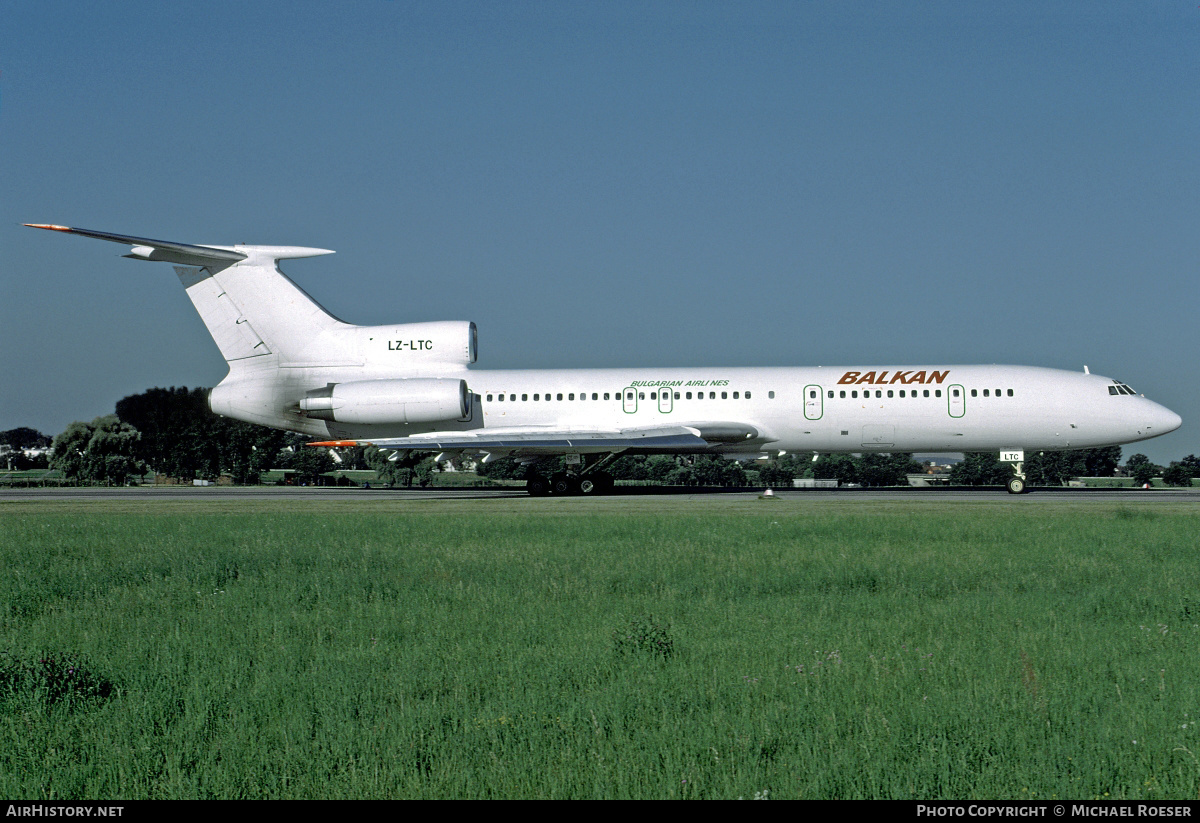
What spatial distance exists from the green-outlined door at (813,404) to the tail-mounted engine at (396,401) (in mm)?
10862

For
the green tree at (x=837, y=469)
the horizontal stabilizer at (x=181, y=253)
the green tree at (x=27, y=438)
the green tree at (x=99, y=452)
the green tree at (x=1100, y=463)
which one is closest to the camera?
the horizontal stabilizer at (x=181, y=253)

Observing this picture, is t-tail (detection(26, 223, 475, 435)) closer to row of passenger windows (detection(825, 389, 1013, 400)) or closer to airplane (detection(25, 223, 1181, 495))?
airplane (detection(25, 223, 1181, 495))

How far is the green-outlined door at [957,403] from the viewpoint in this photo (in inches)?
1208

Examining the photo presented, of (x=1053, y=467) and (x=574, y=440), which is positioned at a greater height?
(x=574, y=440)

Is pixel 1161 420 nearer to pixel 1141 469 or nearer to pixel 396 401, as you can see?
pixel 396 401

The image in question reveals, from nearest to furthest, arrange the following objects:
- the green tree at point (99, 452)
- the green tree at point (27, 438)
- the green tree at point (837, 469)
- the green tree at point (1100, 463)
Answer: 1. the green tree at point (837, 469)
2. the green tree at point (99, 452)
3. the green tree at point (1100, 463)
4. the green tree at point (27, 438)

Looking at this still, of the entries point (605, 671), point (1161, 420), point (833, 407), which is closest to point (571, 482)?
point (833, 407)

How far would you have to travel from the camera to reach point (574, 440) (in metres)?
30.1

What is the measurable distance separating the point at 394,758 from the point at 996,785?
315 cm

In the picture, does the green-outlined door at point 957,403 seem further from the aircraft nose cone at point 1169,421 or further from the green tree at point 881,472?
the green tree at point 881,472

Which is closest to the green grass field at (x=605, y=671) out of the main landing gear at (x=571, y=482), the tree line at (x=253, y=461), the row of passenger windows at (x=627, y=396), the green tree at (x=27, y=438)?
the main landing gear at (x=571, y=482)

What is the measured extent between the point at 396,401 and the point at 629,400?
293 inches

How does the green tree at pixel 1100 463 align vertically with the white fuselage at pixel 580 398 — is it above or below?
below

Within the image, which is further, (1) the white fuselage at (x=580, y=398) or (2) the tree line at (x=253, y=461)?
(2) the tree line at (x=253, y=461)
